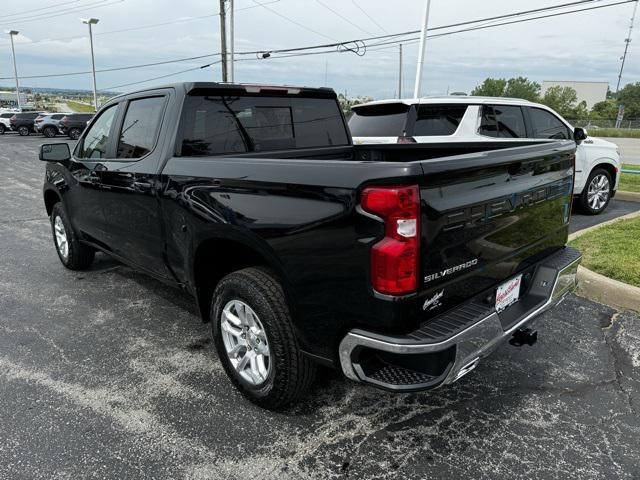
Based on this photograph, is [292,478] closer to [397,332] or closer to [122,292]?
[397,332]

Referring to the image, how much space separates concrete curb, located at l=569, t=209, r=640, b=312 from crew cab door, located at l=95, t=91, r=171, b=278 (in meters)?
3.82

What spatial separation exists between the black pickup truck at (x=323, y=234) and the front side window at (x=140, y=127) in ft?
0.06

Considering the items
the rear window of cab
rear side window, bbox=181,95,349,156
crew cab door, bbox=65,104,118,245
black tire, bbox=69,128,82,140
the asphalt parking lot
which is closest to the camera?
the asphalt parking lot

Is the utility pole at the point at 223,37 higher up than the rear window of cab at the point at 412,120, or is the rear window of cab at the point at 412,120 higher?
the utility pole at the point at 223,37

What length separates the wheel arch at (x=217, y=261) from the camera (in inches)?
107

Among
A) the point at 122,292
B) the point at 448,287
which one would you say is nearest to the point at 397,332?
the point at 448,287

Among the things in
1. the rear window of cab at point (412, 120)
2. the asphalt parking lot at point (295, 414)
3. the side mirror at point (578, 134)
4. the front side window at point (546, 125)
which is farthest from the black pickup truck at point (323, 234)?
the side mirror at point (578, 134)

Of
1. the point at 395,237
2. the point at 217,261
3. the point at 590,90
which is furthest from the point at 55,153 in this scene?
the point at 590,90

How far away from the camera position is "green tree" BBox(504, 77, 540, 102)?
321ft

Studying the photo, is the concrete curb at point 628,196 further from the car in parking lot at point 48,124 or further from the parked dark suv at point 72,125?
the car in parking lot at point 48,124

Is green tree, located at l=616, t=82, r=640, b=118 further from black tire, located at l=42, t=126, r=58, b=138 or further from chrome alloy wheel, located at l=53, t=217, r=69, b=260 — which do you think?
chrome alloy wheel, located at l=53, t=217, r=69, b=260

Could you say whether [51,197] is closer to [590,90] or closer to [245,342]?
[245,342]

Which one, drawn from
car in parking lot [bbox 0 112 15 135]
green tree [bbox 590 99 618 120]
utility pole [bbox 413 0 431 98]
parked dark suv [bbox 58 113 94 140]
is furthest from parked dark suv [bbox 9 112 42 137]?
green tree [bbox 590 99 618 120]

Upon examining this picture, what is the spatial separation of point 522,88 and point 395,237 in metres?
109
